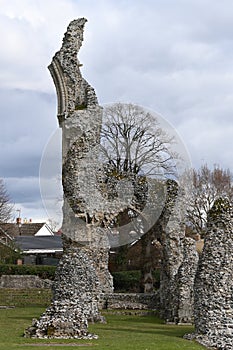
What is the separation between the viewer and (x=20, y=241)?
60625 millimetres

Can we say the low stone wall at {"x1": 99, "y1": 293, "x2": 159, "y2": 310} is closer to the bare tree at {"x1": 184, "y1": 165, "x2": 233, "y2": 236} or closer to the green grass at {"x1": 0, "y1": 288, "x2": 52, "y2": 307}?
the green grass at {"x1": 0, "y1": 288, "x2": 52, "y2": 307}

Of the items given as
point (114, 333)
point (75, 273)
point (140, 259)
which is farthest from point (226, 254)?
point (140, 259)

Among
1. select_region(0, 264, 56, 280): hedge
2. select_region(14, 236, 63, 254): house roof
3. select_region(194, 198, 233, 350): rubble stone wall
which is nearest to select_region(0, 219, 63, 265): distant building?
select_region(14, 236, 63, 254): house roof

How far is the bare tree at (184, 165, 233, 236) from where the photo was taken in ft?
156

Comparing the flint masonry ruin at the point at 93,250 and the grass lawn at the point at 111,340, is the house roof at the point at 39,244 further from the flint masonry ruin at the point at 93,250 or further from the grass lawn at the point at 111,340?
the grass lawn at the point at 111,340

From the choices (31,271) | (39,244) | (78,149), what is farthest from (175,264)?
(39,244)

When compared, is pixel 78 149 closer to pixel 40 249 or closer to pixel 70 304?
pixel 70 304

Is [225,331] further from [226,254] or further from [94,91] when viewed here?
[94,91]

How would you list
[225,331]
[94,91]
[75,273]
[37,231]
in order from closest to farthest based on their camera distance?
[225,331], [75,273], [94,91], [37,231]

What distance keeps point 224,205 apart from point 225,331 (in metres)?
3.00

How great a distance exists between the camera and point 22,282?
34938 millimetres

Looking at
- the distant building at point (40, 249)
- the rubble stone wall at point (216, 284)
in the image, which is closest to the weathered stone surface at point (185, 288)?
the rubble stone wall at point (216, 284)

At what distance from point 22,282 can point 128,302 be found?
8.31 m

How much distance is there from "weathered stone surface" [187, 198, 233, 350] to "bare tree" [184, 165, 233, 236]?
27082 mm
